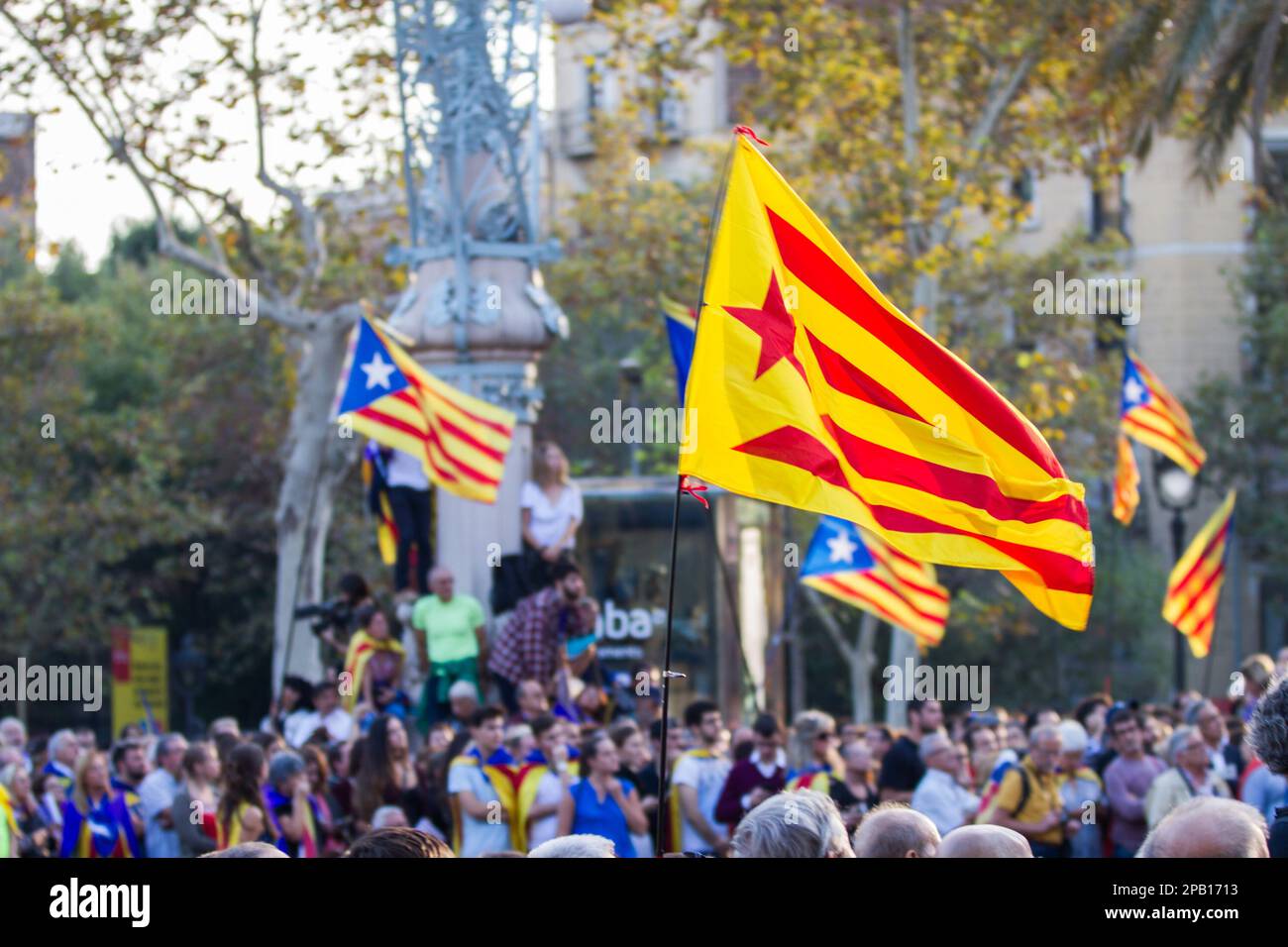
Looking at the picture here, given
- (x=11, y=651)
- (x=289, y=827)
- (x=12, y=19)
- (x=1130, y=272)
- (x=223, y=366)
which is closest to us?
(x=289, y=827)

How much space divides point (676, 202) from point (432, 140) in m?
18.4

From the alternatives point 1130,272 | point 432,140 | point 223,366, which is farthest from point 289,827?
point 1130,272

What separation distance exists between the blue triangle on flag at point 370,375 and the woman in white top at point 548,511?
67.2 inches

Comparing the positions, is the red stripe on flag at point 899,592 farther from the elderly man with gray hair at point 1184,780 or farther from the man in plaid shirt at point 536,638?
the elderly man with gray hair at point 1184,780

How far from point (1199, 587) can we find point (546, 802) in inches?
316

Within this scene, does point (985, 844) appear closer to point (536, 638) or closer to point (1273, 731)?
point (1273, 731)

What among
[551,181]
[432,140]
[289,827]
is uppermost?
[551,181]

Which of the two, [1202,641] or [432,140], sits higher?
[432,140]

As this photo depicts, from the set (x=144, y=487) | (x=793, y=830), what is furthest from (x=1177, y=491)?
(x=144, y=487)

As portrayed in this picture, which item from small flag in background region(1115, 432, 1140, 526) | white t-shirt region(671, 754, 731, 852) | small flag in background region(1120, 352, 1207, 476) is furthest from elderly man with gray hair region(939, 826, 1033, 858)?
small flag in background region(1120, 352, 1207, 476)

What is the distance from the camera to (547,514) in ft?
48.0
